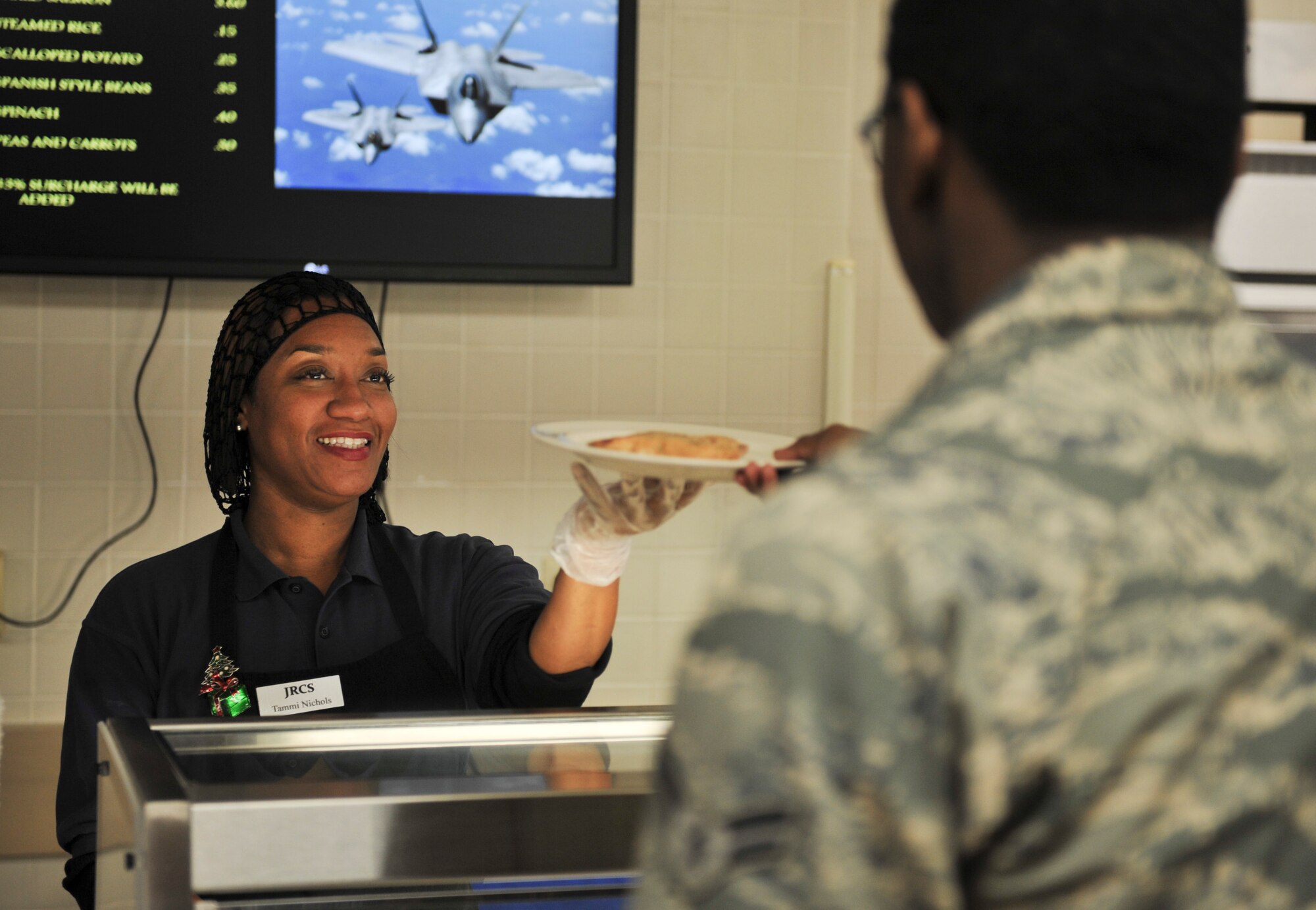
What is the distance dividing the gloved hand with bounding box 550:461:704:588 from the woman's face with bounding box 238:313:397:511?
1.11 feet

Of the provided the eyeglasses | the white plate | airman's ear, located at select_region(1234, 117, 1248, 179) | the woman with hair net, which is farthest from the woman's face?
airman's ear, located at select_region(1234, 117, 1248, 179)

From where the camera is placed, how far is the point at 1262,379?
1.54ft

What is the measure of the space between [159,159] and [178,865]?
1.73m

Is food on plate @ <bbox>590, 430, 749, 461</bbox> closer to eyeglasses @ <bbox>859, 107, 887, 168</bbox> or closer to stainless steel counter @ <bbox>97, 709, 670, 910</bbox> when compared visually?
stainless steel counter @ <bbox>97, 709, 670, 910</bbox>

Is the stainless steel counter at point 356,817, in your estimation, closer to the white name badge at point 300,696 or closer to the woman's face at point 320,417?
the white name badge at point 300,696

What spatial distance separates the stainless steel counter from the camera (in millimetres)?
767

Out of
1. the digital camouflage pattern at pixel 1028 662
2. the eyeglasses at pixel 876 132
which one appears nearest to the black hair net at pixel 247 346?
the eyeglasses at pixel 876 132

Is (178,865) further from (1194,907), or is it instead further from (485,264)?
(485,264)

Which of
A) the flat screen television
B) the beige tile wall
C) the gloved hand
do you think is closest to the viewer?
the gloved hand

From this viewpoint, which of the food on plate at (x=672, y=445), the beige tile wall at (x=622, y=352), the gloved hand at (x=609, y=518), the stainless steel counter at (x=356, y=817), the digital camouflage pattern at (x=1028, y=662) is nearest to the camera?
the digital camouflage pattern at (x=1028, y=662)

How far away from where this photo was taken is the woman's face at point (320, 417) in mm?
1615

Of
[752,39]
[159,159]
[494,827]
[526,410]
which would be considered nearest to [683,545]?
[526,410]

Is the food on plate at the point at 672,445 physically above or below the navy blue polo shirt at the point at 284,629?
above

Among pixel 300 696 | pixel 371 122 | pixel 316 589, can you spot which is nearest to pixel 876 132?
pixel 300 696
